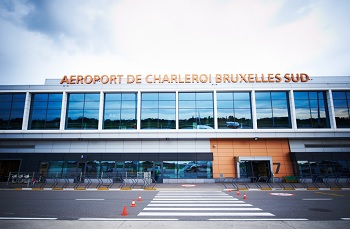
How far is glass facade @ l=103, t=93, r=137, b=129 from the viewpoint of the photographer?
95.1ft

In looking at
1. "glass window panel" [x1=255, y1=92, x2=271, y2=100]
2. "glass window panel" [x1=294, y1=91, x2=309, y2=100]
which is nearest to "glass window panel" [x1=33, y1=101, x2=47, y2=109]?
"glass window panel" [x1=255, y1=92, x2=271, y2=100]

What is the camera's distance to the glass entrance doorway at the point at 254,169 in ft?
91.4

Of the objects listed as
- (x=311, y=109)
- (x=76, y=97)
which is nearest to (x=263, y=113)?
(x=311, y=109)

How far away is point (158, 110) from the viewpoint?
29406mm

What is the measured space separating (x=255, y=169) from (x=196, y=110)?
37.2ft

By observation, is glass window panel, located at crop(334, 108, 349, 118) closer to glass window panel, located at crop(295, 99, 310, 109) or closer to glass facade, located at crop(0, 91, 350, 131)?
glass facade, located at crop(0, 91, 350, 131)

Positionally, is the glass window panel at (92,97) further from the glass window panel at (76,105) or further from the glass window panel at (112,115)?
the glass window panel at (112,115)

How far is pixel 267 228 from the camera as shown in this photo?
7379mm

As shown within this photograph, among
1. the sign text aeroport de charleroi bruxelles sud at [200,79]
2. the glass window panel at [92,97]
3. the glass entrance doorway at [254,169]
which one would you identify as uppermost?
the sign text aeroport de charleroi bruxelles sud at [200,79]

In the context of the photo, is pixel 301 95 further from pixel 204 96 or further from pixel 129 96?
pixel 129 96

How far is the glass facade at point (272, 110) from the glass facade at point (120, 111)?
17246mm

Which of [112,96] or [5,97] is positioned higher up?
[112,96]

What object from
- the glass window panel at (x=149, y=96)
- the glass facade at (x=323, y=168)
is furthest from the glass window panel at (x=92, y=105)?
the glass facade at (x=323, y=168)

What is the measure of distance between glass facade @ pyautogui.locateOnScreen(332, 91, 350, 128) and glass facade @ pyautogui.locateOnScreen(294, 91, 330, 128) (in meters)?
1.10
